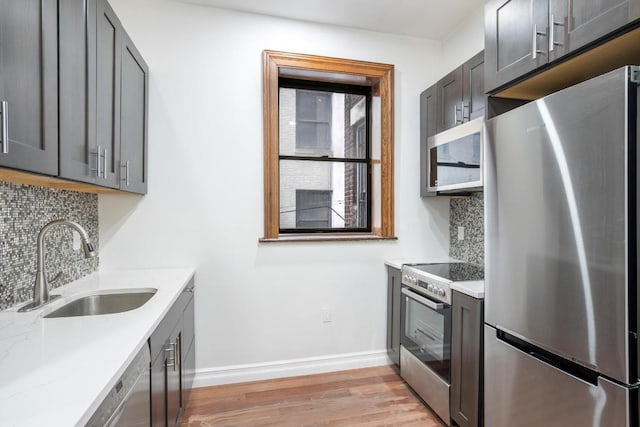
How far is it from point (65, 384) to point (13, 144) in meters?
0.67

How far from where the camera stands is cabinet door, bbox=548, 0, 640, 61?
3.72ft

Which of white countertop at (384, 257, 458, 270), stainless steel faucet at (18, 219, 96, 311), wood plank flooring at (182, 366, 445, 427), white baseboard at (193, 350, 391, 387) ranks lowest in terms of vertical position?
wood plank flooring at (182, 366, 445, 427)

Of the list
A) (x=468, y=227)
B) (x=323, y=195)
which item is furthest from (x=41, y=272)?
(x=468, y=227)

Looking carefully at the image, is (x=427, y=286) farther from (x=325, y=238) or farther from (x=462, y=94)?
(x=462, y=94)

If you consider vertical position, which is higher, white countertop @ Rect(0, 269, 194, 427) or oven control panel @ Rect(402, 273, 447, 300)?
white countertop @ Rect(0, 269, 194, 427)

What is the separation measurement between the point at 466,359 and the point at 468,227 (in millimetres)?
1205

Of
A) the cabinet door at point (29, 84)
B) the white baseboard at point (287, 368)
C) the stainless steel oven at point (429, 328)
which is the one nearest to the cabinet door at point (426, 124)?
the stainless steel oven at point (429, 328)

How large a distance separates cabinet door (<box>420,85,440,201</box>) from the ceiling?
0.55m

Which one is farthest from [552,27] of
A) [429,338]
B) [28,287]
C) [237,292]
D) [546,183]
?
[28,287]

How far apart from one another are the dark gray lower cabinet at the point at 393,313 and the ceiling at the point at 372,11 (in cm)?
202

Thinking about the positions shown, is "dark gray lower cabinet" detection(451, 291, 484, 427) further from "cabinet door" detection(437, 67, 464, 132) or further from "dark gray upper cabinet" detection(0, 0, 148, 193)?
"dark gray upper cabinet" detection(0, 0, 148, 193)

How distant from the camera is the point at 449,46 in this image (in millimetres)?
2816

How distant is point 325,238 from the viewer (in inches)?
105

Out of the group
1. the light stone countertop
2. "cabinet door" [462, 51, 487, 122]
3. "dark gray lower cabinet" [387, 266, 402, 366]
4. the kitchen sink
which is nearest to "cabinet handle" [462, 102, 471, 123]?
"cabinet door" [462, 51, 487, 122]
